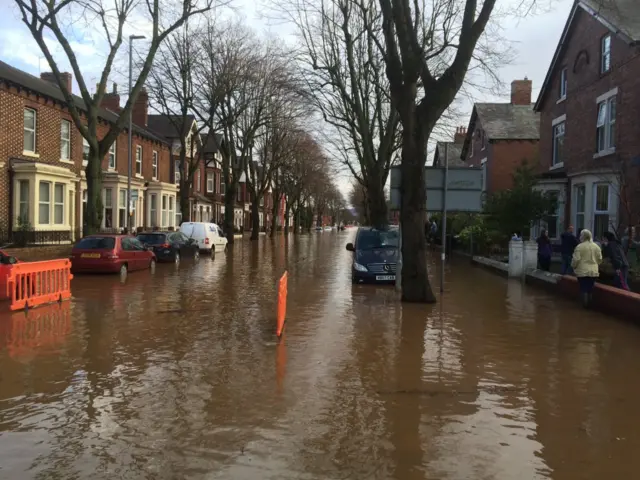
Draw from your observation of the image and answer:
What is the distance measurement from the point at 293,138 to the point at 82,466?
41924 millimetres

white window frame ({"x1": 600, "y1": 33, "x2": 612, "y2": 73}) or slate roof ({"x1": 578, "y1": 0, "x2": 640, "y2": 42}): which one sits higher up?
slate roof ({"x1": 578, "y1": 0, "x2": 640, "y2": 42})

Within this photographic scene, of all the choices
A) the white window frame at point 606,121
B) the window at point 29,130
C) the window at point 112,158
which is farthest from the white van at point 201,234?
the white window frame at point 606,121

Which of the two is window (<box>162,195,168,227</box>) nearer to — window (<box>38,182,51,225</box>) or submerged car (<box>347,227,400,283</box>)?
window (<box>38,182,51,225</box>)

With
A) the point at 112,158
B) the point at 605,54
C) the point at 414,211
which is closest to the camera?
the point at 414,211

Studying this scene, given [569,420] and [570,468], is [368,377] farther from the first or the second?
[570,468]

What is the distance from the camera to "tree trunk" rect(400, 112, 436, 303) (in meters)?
12.1

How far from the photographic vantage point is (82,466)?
4.00 metres

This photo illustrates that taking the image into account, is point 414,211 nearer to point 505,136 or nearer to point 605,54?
point 605,54

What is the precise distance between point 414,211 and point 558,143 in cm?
1659

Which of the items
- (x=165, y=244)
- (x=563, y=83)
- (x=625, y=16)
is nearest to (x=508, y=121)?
(x=563, y=83)

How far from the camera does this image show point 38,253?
71.1 ft

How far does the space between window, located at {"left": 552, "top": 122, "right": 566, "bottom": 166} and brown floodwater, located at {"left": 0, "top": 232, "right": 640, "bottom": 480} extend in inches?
625

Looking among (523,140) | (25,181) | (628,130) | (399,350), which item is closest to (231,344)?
(399,350)

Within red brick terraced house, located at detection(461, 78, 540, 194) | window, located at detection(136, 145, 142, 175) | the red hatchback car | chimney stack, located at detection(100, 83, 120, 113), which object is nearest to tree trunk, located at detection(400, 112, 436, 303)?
the red hatchback car
